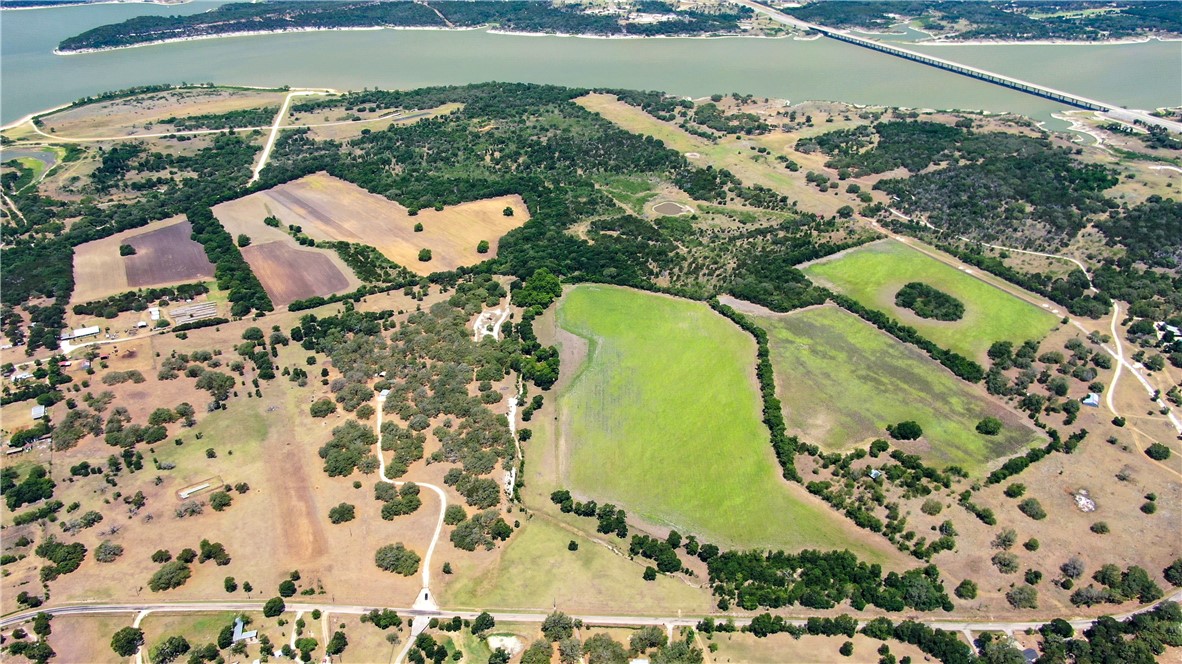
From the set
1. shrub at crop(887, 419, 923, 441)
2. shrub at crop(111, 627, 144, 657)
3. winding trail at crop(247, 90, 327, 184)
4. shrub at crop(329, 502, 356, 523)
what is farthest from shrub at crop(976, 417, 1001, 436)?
winding trail at crop(247, 90, 327, 184)

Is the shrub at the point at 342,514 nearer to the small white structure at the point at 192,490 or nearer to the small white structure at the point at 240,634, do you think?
the small white structure at the point at 240,634

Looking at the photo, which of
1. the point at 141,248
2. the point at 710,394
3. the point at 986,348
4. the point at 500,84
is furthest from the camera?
the point at 500,84

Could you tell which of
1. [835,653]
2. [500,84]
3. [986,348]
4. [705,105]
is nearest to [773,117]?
[705,105]

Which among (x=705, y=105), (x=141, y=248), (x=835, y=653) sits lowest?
(x=835, y=653)

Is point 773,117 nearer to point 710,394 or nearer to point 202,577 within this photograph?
point 710,394

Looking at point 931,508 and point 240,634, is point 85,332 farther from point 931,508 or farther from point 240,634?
point 931,508

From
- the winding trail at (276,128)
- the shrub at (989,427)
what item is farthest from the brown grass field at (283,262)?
the shrub at (989,427)
